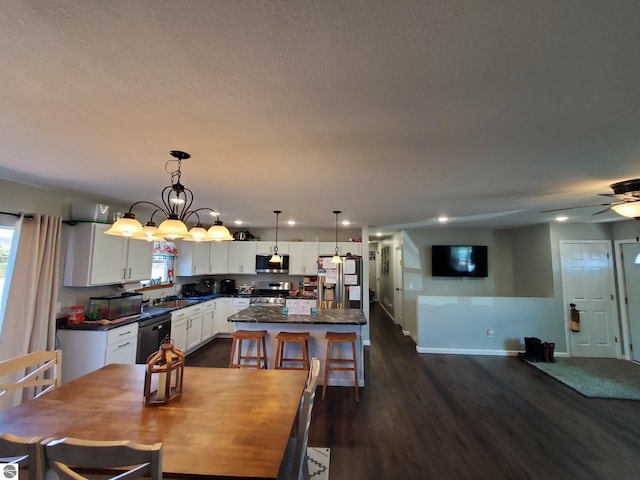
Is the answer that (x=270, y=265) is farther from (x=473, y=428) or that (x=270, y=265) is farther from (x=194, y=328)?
(x=473, y=428)

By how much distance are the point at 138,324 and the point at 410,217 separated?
4285 millimetres

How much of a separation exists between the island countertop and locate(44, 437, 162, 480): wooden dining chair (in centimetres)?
256

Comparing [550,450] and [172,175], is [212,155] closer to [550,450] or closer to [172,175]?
[172,175]

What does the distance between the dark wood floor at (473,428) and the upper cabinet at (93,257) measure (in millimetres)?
3103

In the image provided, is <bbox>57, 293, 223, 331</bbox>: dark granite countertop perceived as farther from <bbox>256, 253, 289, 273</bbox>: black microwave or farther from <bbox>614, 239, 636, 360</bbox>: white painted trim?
<bbox>614, 239, 636, 360</bbox>: white painted trim

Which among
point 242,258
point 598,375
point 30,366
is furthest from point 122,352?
point 598,375

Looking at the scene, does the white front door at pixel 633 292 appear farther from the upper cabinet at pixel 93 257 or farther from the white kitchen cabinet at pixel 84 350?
the upper cabinet at pixel 93 257

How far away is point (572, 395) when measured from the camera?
3408 mm

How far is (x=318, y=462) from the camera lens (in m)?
2.22

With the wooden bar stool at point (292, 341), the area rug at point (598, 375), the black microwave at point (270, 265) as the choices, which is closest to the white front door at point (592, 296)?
the area rug at point (598, 375)

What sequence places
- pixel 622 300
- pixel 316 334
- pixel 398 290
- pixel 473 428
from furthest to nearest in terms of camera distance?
1. pixel 398 290
2. pixel 622 300
3. pixel 316 334
4. pixel 473 428

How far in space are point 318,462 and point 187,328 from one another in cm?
326

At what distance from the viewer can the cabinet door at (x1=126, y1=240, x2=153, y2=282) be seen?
3895mm

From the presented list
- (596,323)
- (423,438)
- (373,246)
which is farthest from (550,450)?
(373,246)
